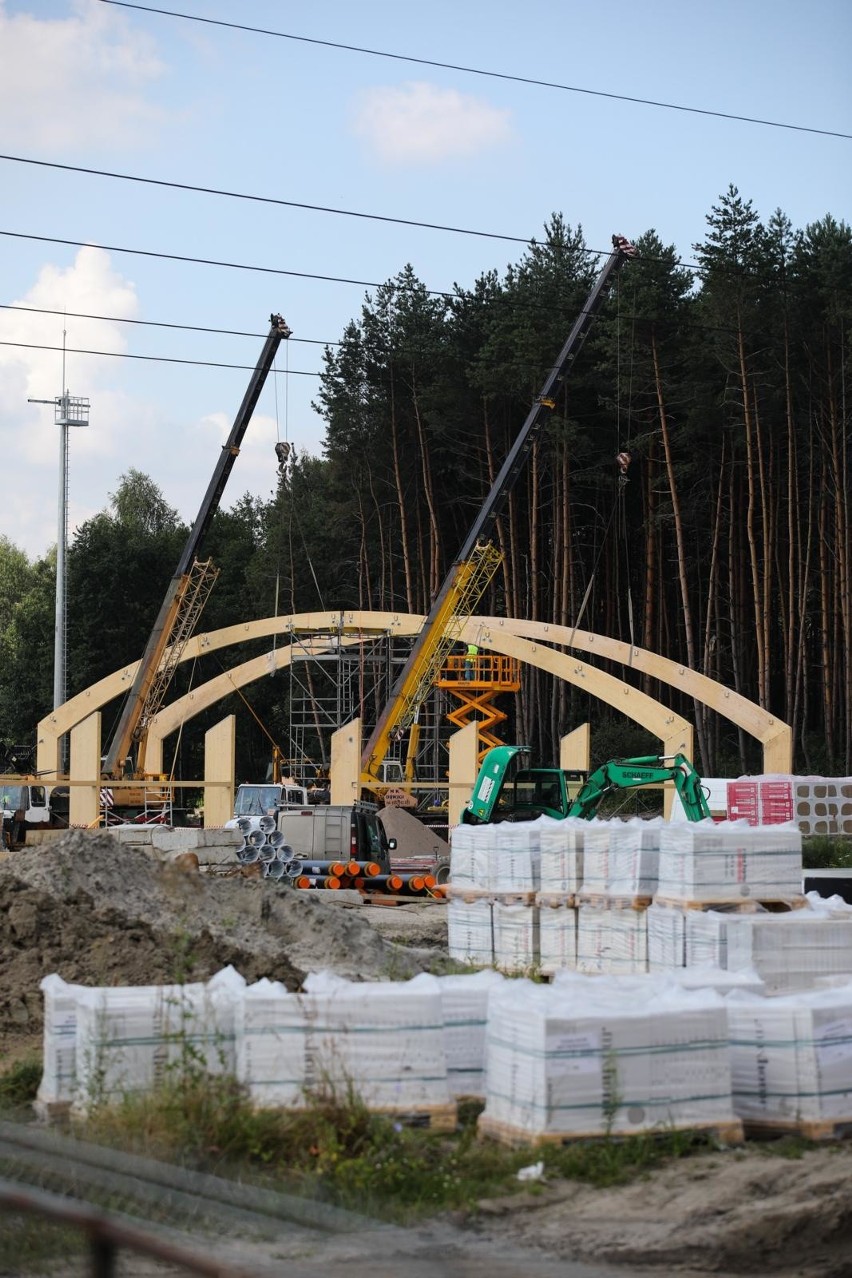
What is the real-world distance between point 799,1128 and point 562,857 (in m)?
6.28

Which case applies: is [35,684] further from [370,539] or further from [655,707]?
[655,707]

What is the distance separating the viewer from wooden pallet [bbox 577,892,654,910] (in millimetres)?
13523

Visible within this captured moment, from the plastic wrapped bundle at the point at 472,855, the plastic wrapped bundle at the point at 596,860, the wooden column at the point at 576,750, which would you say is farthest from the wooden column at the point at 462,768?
the plastic wrapped bundle at the point at 596,860

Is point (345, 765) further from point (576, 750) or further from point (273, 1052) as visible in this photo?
point (273, 1052)

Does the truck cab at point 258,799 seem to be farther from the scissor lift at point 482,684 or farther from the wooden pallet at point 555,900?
the wooden pallet at point 555,900

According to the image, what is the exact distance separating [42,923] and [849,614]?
1274 inches

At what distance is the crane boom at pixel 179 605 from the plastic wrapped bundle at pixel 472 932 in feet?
74.3

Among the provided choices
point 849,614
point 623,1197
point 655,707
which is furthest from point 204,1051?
point 849,614

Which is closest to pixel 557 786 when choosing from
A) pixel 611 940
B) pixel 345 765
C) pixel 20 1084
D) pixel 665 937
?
pixel 345 765

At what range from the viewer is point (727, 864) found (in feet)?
42.8

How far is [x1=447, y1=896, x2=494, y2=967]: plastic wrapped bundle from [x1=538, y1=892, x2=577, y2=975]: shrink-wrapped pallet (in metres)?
0.75

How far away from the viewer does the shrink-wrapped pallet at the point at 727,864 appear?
12.9 m

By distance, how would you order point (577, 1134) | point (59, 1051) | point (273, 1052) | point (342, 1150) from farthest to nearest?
1. point (59, 1051)
2. point (273, 1052)
3. point (577, 1134)
4. point (342, 1150)

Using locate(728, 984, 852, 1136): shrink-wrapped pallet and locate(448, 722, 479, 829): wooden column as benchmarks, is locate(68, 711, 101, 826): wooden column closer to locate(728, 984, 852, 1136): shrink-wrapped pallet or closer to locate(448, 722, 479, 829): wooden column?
locate(448, 722, 479, 829): wooden column
